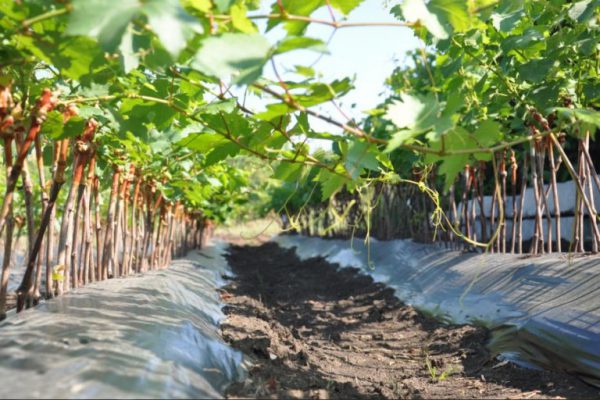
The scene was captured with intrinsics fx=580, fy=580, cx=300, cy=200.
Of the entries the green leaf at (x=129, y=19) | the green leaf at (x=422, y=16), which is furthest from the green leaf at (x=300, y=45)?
the green leaf at (x=422, y=16)

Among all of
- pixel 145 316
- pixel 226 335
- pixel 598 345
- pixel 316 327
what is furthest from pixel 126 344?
pixel 316 327

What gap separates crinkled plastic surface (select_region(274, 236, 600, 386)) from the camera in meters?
3.29

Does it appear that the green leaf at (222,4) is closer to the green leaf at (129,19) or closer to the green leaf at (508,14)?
the green leaf at (129,19)

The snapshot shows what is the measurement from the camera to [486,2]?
203 centimetres

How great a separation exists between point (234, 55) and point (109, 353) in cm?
138

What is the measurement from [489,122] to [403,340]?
338 centimetres

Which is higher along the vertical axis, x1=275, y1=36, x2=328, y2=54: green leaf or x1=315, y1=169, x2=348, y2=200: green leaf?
x1=275, y1=36, x2=328, y2=54: green leaf

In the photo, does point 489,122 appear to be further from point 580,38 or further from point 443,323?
point 443,323

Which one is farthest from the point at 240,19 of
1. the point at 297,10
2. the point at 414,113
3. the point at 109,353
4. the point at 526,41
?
the point at 526,41

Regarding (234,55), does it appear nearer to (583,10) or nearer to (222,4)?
(222,4)

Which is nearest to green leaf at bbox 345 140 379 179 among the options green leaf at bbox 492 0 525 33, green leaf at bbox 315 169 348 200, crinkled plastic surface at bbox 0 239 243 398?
green leaf at bbox 315 169 348 200

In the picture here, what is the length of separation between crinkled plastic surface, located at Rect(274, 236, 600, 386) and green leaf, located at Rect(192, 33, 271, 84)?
1.35m

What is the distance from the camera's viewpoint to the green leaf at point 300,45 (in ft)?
4.85

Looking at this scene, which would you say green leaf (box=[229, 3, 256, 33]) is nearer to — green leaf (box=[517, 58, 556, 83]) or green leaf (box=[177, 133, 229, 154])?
green leaf (box=[177, 133, 229, 154])
